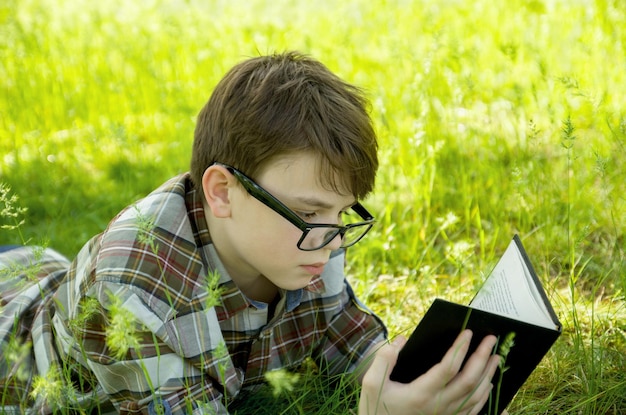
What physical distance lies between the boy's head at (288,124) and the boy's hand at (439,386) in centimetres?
47

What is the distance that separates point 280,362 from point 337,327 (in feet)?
0.69

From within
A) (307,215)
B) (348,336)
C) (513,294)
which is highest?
(307,215)

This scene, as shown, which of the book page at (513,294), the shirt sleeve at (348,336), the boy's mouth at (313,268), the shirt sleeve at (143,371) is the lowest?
the shirt sleeve at (348,336)

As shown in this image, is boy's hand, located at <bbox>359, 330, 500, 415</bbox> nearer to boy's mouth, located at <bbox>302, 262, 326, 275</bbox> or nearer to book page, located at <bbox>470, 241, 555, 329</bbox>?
book page, located at <bbox>470, 241, 555, 329</bbox>

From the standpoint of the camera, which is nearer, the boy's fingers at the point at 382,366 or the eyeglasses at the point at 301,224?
the boy's fingers at the point at 382,366

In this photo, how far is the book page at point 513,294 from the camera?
153 centimetres

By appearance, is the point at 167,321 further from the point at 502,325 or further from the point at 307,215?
the point at 502,325

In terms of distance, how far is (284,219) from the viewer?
74.4 inches

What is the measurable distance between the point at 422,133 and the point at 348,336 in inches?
33.7

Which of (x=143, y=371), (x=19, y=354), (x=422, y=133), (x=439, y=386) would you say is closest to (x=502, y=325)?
(x=439, y=386)

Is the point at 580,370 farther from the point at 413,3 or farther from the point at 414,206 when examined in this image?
the point at 413,3

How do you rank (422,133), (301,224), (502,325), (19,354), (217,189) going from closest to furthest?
(19,354) → (502,325) → (301,224) → (217,189) → (422,133)

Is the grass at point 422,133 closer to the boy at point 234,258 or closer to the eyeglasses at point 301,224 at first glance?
the boy at point 234,258

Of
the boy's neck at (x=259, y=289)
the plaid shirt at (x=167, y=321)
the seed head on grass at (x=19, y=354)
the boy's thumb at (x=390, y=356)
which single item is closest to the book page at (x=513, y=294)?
the boy's thumb at (x=390, y=356)
